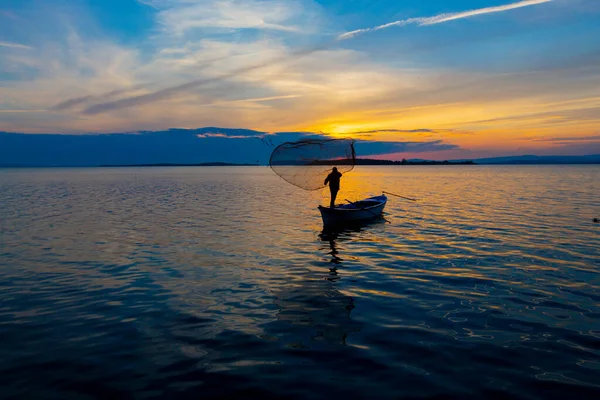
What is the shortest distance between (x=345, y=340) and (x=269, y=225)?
21234mm

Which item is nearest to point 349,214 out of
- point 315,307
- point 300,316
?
point 315,307

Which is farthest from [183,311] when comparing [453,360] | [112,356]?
[453,360]

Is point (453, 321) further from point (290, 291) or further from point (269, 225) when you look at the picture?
point (269, 225)

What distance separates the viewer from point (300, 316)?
12367mm

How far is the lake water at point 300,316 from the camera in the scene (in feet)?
28.2

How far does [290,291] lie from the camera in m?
14.9

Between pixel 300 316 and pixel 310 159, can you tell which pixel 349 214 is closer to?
pixel 310 159

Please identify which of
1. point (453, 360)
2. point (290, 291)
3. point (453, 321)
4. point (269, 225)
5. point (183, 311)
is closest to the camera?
point (453, 360)

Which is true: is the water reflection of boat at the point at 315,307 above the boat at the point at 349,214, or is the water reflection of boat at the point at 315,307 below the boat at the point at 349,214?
below

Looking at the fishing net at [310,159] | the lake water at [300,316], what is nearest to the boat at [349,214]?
the fishing net at [310,159]

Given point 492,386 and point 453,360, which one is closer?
point 492,386

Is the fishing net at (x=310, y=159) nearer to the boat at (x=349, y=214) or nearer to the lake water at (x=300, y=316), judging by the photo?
the boat at (x=349, y=214)

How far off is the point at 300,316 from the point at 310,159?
15.8 m

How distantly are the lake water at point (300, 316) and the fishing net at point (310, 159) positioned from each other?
14.8ft
